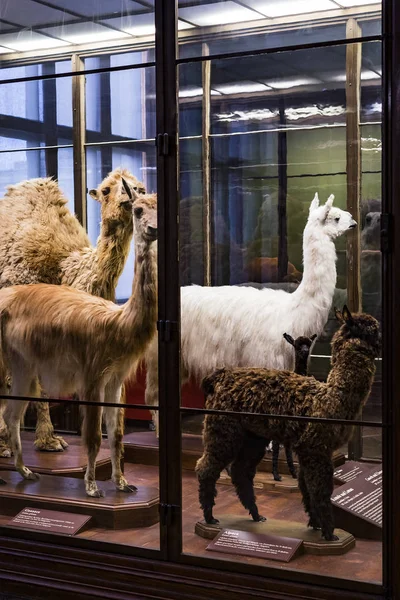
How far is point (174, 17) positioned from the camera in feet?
11.1

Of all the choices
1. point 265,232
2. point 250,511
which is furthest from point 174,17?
point 250,511

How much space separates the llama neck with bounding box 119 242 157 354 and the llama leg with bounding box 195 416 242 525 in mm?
438

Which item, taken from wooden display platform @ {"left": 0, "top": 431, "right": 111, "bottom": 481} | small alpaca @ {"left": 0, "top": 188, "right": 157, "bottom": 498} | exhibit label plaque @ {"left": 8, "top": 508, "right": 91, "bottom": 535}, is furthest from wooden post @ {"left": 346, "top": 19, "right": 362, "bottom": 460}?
exhibit label plaque @ {"left": 8, "top": 508, "right": 91, "bottom": 535}

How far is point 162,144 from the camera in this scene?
338cm

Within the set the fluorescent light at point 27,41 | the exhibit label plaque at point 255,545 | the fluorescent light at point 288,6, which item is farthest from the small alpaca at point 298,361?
the fluorescent light at point 27,41

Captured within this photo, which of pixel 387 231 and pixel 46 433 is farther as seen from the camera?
pixel 46 433

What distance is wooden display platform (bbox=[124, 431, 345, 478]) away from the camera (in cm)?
328

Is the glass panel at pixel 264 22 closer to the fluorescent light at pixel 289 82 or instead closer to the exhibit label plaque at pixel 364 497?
the fluorescent light at pixel 289 82

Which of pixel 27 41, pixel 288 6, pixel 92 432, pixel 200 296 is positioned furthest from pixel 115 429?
pixel 288 6

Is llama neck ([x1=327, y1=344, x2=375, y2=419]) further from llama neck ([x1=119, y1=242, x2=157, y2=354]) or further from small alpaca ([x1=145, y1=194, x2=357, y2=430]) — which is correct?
llama neck ([x1=119, y1=242, x2=157, y2=354])

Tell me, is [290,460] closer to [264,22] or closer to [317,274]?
[317,274]

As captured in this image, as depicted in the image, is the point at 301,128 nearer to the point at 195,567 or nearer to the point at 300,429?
the point at 300,429

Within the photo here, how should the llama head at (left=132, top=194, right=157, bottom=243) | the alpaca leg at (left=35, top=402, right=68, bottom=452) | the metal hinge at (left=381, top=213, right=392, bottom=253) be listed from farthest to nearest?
1. the alpaca leg at (left=35, top=402, right=68, bottom=452)
2. the llama head at (left=132, top=194, right=157, bottom=243)
3. the metal hinge at (left=381, top=213, right=392, bottom=253)

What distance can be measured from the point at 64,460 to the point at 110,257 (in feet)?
2.99
